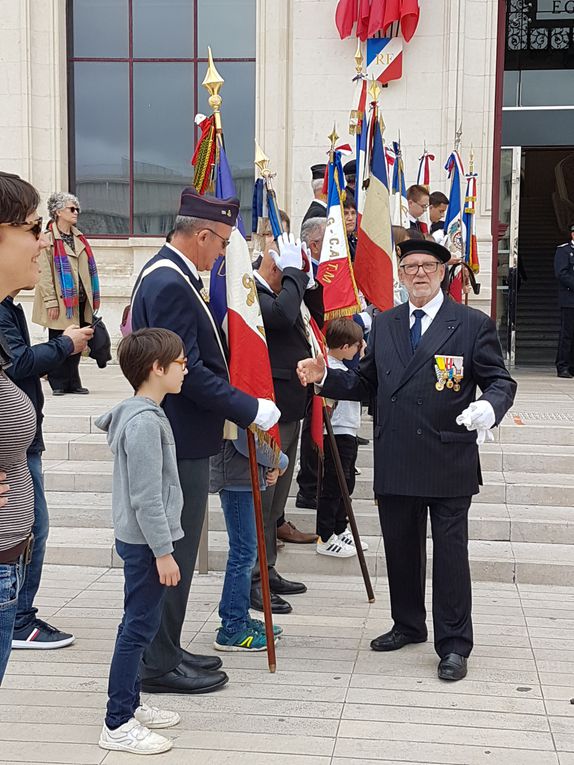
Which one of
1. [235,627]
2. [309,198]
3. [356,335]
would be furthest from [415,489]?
[309,198]

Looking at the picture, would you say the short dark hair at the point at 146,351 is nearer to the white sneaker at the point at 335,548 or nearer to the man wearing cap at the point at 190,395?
the man wearing cap at the point at 190,395

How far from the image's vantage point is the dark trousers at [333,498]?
20.5 feet

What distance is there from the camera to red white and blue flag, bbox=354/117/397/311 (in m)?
6.61

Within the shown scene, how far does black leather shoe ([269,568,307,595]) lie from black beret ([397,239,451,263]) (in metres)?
2.07

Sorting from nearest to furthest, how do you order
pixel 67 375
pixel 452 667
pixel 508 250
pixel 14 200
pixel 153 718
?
pixel 14 200 → pixel 153 718 → pixel 452 667 → pixel 67 375 → pixel 508 250

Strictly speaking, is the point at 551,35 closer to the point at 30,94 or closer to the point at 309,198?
the point at 309,198

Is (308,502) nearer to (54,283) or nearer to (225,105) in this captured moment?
(54,283)

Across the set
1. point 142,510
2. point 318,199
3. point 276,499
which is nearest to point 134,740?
point 142,510

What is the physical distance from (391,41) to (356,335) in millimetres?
6692

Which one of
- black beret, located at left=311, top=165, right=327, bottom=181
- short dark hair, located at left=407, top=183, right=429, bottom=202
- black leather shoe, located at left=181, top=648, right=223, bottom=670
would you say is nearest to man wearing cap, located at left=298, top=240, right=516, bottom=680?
black leather shoe, located at left=181, top=648, right=223, bottom=670

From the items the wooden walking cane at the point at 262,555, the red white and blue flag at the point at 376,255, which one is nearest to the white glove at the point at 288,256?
the wooden walking cane at the point at 262,555

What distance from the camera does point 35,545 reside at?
4.89 metres

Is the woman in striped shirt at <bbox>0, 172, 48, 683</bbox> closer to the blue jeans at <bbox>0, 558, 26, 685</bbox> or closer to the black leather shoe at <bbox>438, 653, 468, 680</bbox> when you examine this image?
the blue jeans at <bbox>0, 558, 26, 685</bbox>

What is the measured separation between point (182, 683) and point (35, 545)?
108 centimetres
